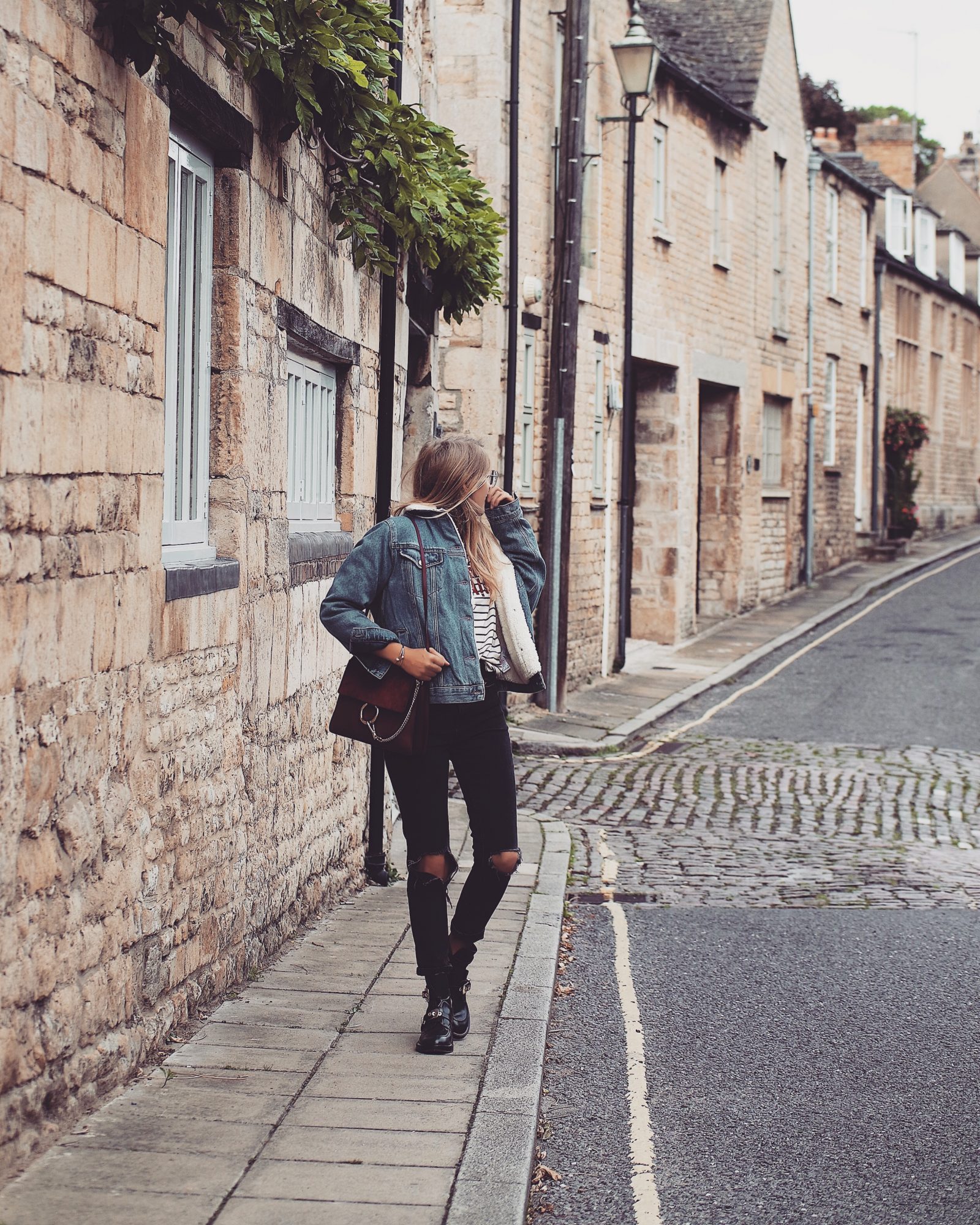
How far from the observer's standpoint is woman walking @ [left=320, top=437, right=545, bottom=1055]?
4.74 meters

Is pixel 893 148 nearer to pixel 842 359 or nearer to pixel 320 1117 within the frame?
pixel 842 359

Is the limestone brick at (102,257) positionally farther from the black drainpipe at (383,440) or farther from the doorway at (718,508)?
the doorway at (718,508)

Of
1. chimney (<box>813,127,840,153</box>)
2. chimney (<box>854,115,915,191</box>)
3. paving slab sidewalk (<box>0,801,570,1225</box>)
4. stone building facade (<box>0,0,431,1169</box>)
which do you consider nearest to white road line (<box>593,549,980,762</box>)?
stone building facade (<box>0,0,431,1169</box>)

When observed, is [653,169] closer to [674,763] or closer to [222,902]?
[674,763]

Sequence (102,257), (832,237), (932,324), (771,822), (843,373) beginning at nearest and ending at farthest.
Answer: (102,257)
(771,822)
(832,237)
(843,373)
(932,324)

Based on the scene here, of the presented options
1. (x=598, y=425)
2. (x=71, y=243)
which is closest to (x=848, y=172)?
(x=598, y=425)

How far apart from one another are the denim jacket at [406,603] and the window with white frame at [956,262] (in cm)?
3779

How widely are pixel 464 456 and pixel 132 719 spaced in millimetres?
1339

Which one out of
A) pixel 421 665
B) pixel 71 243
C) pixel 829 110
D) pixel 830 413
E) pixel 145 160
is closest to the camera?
pixel 71 243

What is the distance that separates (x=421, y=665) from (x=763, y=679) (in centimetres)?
1272

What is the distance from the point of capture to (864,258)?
30125mm

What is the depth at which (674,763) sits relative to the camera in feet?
39.1

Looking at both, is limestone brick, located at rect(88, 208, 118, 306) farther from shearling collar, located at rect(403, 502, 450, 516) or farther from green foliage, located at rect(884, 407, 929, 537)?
green foliage, located at rect(884, 407, 929, 537)

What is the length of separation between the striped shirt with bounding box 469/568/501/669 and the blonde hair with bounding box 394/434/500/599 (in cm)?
2
